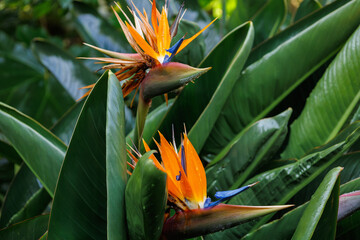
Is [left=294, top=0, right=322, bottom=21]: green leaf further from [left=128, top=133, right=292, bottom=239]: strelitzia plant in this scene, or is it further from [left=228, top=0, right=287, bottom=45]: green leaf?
[left=128, top=133, right=292, bottom=239]: strelitzia plant

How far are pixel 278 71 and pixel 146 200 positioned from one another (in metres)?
0.45

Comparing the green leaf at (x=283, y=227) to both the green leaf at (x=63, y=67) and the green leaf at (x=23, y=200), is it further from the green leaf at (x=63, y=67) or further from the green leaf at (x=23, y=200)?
the green leaf at (x=63, y=67)

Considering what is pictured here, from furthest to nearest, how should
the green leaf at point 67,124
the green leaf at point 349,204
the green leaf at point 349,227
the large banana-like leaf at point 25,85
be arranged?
the large banana-like leaf at point 25,85
the green leaf at point 67,124
the green leaf at point 349,227
the green leaf at point 349,204

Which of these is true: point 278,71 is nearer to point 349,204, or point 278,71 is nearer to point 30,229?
point 349,204

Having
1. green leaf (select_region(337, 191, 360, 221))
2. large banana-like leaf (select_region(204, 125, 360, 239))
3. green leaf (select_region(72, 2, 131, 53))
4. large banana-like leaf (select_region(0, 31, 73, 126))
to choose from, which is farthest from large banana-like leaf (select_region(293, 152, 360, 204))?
large banana-like leaf (select_region(0, 31, 73, 126))

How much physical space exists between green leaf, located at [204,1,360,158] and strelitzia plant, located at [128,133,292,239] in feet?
1.15

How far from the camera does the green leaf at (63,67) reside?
3.44 feet

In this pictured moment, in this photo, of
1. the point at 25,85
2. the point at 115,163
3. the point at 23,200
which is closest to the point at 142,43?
the point at 115,163

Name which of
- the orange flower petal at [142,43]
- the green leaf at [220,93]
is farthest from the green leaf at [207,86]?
the orange flower petal at [142,43]

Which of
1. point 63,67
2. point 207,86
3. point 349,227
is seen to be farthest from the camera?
point 63,67

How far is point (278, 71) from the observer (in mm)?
781

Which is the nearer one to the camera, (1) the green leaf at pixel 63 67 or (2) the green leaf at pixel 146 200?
(2) the green leaf at pixel 146 200

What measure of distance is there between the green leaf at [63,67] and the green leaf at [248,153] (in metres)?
0.51

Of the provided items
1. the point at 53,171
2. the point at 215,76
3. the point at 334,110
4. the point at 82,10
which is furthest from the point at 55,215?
the point at 82,10
